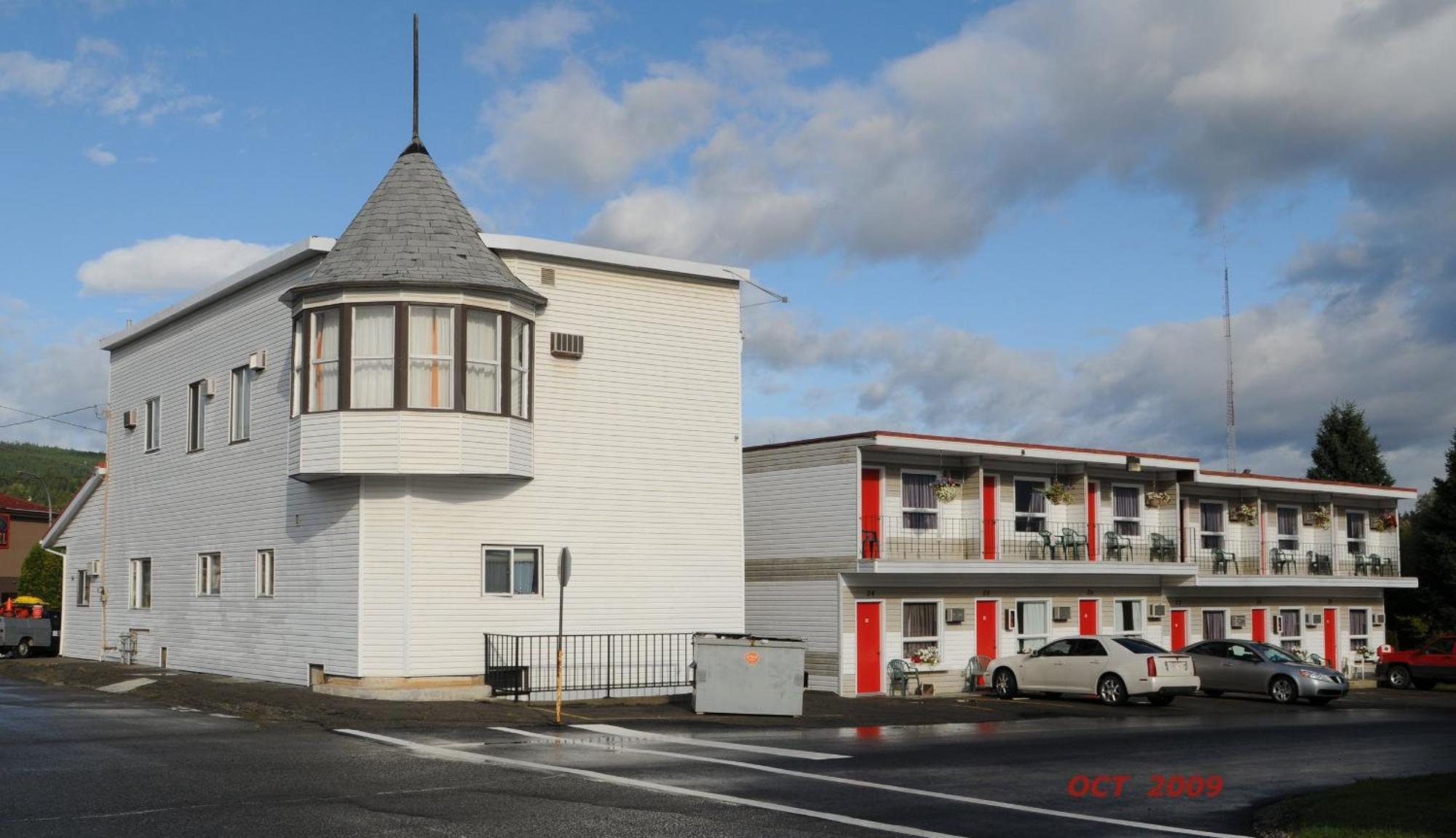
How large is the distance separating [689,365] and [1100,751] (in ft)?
41.0

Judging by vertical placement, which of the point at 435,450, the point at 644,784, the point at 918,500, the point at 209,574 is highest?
the point at 435,450

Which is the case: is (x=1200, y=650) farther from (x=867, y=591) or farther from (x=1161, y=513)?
(x=867, y=591)

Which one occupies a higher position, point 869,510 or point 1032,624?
point 869,510

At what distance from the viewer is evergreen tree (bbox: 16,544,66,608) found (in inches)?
2223

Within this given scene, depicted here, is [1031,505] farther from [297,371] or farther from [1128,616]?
[297,371]

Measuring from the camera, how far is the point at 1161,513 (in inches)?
1578

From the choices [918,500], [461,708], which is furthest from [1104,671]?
[461,708]

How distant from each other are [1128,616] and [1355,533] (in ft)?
47.6

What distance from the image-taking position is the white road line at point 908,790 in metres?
12.5

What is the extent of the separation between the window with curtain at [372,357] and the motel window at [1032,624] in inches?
741

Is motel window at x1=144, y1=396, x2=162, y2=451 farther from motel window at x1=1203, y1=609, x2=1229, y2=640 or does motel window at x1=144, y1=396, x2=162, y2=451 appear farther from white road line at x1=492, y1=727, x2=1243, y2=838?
motel window at x1=1203, y1=609, x2=1229, y2=640

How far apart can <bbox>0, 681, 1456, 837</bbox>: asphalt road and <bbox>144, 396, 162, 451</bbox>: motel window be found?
10.8 meters

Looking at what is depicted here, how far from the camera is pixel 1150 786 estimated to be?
1544 cm

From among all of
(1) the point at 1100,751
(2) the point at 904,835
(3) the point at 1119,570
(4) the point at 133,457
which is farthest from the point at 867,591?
(2) the point at 904,835
